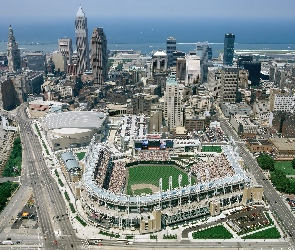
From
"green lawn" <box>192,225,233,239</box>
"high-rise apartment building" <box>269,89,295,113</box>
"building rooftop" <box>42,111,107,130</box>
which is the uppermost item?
"high-rise apartment building" <box>269,89,295,113</box>

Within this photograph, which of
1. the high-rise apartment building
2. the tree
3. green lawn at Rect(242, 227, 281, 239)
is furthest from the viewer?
the high-rise apartment building

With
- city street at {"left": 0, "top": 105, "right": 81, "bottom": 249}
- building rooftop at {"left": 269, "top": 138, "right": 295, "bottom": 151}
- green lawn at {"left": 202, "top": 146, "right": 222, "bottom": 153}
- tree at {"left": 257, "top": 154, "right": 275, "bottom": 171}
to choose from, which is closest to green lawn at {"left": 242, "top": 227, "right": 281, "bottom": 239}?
tree at {"left": 257, "top": 154, "right": 275, "bottom": 171}

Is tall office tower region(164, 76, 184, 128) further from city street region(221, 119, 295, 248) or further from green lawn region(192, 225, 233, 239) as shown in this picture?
green lawn region(192, 225, 233, 239)

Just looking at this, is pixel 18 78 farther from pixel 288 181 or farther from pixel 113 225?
pixel 288 181

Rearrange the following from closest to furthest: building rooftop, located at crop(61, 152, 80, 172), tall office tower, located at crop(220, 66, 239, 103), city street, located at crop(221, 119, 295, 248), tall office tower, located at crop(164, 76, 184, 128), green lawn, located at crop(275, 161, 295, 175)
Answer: city street, located at crop(221, 119, 295, 248)
building rooftop, located at crop(61, 152, 80, 172)
green lawn, located at crop(275, 161, 295, 175)
tall office tower, located at crop(164, 76, 184, 128)
tall office tower, located at crop(220, 66, 239, 103)

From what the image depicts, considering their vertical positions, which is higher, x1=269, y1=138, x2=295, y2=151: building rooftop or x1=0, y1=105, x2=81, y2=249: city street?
x1=269, y1=138, x2=295, y2=151: building rooftop

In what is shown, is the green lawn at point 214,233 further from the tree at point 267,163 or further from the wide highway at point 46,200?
the tree at point 267,163

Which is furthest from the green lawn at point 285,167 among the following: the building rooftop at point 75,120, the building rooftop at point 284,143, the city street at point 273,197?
the building rooftop at point 75,120
